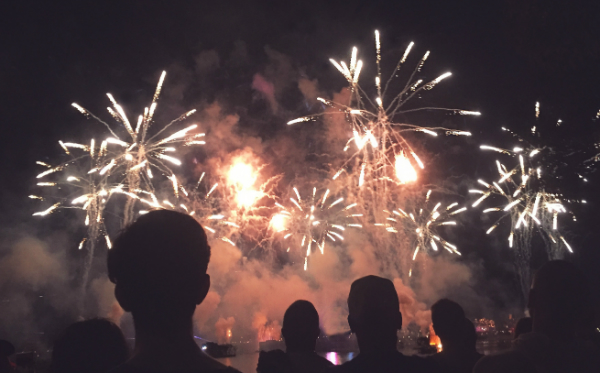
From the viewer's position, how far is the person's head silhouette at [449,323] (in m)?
4.20

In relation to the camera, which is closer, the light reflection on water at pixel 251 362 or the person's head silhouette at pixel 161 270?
the person's head silhouette at pixel 161 270

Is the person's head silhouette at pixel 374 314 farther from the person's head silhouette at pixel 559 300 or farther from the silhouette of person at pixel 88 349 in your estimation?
the silhouette of person at pixel 88 349

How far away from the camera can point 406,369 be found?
2.41 m

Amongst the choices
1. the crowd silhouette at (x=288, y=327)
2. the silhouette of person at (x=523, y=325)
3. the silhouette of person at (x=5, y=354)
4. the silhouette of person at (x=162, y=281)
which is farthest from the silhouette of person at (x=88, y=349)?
the silhouette of person at (x=523, y=325)

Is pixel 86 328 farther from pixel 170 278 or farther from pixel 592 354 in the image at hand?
pixel 592 354

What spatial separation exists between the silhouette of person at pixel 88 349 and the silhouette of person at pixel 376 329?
1.62 meters

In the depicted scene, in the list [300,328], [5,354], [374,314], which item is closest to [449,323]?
[300,328]

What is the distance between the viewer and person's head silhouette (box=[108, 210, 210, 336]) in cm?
179

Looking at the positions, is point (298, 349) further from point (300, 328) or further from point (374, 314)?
point (374, 314)

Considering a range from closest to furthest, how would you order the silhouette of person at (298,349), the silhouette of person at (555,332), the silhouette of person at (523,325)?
the silhouette of person at (555,332), the silhouette of person at (298,349), the silhouette of person at (523,325)

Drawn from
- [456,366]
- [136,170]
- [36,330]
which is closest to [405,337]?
[36,330]

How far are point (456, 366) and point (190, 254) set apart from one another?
132 inches

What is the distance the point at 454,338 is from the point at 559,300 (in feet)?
4.79

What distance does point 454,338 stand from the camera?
4188mm
